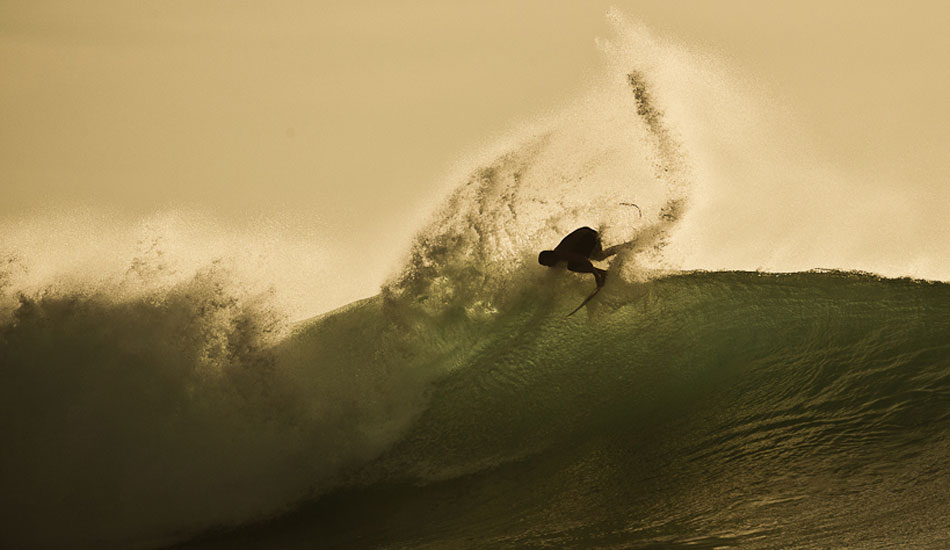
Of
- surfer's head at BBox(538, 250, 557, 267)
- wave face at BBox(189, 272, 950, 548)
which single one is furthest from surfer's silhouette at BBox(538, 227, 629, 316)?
wave face at BBox(189, 272, 950, 548)

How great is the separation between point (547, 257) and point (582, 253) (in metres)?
0.28

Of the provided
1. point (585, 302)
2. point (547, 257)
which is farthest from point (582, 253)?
point (585, 302)

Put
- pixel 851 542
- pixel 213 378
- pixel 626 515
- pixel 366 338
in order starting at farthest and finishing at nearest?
pixel 366 338 < pixel 213 378 < pixel 626 515 < pixel 851 542

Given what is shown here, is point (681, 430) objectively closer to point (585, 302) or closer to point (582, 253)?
point (585, 302)

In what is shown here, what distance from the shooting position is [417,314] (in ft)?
19.5

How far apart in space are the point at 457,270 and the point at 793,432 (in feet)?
9.04

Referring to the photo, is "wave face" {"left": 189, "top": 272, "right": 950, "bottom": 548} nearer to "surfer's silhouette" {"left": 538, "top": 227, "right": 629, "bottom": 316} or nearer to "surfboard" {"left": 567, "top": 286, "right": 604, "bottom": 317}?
"surfboard" {"left": 567, "top": 286, "right": 604, "bottom": 317}

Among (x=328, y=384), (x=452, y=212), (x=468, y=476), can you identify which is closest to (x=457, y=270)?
(x=452, y=212)

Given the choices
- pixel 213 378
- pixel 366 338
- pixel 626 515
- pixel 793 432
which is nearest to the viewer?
pixel 626 515

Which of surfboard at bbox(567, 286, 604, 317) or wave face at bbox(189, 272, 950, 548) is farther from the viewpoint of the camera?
surfboard at bbox(567, 286, 604, 317)

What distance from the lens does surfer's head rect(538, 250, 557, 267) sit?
598 centimetres

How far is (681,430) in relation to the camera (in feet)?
16.6

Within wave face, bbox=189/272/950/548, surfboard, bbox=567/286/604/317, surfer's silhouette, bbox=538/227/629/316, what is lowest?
wave face, bbox=189/272/950/548

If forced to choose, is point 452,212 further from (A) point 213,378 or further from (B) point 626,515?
(B) point 626,515
